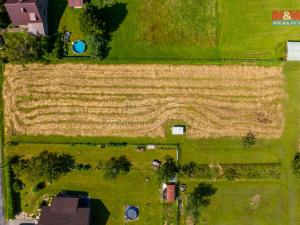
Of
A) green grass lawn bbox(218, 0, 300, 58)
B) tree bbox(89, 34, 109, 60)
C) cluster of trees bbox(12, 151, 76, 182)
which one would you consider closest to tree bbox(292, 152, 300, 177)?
green grass lawn bbox(218, 0, 300, 58)

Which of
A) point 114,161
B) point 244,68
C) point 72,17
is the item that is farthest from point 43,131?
point 244,68

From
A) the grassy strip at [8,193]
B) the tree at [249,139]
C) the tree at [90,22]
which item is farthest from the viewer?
the grassy strip at [8,193]

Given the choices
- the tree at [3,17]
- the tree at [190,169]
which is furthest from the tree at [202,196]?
the tree at [3,17]

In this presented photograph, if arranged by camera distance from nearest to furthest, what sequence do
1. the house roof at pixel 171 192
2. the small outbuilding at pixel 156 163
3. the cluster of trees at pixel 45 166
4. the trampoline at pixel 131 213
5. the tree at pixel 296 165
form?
the tree at pixel 296 165
the cluster of trees at pixel 45 166
the house roof at pixel 171 192
the small outbuilding at pixel 156 163
the trampoline at pixel 131 213

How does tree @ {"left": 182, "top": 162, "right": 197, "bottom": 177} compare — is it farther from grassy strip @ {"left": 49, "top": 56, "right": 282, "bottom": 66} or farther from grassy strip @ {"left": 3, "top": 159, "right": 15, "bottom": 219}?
grassy strip @ {"left": 3, "top": 159, "right": 15, "bottom": 219}

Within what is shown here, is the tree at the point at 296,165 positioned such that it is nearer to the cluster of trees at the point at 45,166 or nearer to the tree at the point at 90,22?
the cluster of trees at the point at 45,166

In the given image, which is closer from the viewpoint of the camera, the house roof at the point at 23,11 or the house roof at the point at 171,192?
the house roof at the point at 23,11

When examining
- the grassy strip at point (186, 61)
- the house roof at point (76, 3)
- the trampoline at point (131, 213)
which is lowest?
the trampoline at point (131, 213)

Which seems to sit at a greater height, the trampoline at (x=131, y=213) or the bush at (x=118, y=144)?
the bush at (x=118, y=144)

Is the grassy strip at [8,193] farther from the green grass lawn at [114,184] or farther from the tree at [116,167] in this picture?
the tree at [116,167]
